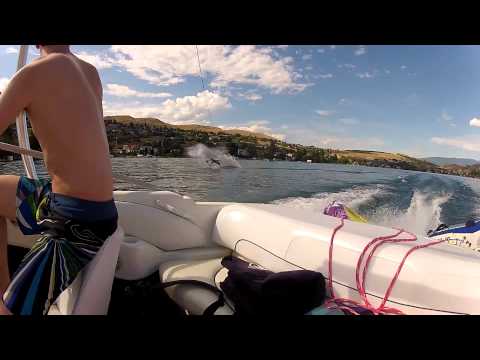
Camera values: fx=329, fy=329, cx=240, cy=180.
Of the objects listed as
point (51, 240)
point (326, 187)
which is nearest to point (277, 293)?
point (51, 240)

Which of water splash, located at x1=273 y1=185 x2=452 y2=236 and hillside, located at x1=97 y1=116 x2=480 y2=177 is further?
hillside, located at x1=97 y1=116 x2=480 y2=177

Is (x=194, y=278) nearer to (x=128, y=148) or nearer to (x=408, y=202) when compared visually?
(x=408, y=202)

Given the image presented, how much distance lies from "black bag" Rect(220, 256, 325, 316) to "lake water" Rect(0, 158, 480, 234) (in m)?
7.20

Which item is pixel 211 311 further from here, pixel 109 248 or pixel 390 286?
pixel 390 286

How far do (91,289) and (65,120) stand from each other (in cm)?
52

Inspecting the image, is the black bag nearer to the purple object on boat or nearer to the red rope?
the red rope

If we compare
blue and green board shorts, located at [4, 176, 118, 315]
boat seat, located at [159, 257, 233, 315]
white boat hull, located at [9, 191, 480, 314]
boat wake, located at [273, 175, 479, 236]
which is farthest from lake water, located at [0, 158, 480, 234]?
blue and green board shorts, located at [4, 176, 118, 315]

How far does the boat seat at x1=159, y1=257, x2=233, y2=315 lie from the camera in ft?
3.98

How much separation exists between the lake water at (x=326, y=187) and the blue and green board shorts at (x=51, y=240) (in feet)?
23.2

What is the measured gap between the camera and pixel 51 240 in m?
0.97

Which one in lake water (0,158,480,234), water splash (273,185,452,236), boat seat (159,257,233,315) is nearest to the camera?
boat seat (159,257,233,315)

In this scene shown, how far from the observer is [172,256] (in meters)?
1.77

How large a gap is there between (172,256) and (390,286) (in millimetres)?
1099

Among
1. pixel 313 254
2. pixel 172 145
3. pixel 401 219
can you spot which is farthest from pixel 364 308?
pixel 172 145
